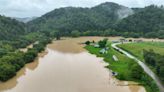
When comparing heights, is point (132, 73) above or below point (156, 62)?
below

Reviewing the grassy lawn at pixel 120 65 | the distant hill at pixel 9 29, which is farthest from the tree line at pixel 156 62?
the distant hill at pixel 9 29

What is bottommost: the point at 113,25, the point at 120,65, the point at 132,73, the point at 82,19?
the point at 120,65

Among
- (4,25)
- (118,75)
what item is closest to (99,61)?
(118,75)

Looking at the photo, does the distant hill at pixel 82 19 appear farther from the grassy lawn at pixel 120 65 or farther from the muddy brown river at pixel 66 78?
the muddy brown river at pixel 66 78

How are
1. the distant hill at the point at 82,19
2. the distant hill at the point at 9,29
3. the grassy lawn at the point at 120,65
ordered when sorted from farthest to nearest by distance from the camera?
1. the distant hill at the point at 82,19
2. the distant hill at the point at 9,29
3. the grassy lawn at the point at 120,65

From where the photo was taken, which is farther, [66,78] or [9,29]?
[9,29]

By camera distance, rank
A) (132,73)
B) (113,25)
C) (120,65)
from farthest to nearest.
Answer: (113,25) < (120,65) < (132,73)

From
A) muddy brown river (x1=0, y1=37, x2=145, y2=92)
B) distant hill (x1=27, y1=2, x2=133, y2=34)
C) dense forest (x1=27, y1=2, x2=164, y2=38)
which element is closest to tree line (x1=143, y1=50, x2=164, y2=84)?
muddy brown river (x1=0, y1=37, x2=145, y2=92)

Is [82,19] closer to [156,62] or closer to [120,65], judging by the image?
[120,65]

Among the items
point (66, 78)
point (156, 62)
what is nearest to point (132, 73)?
point (156, 62)
